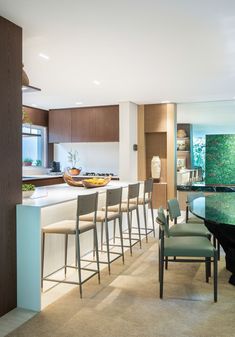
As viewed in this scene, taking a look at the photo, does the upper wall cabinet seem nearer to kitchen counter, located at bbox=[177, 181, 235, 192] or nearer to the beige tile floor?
kitchen counter, located at bbox=[177, 181, 235, 192]

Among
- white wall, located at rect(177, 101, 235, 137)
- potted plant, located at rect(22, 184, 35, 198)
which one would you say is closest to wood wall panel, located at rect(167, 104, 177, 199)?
white wall, located at rect(177, 101, 235, 137)

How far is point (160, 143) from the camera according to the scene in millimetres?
7633

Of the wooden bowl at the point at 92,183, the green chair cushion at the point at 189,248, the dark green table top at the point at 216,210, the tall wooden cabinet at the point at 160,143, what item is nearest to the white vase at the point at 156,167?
the tall wooden cabinet at the point at 160,143

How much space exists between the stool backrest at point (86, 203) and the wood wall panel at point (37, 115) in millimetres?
4796

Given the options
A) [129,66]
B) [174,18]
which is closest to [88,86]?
[129,66]

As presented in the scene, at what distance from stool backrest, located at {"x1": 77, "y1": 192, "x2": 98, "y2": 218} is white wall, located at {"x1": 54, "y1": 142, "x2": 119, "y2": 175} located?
460 cm

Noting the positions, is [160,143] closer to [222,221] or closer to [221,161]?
[221,161]

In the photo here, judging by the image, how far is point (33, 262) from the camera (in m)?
2.88

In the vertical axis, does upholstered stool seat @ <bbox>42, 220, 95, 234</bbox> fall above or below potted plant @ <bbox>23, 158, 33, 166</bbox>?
below

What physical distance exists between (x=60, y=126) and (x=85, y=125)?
2.23 feet

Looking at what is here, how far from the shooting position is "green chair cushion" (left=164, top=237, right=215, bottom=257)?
2.93m

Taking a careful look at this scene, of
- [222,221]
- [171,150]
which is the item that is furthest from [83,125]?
[222,221]

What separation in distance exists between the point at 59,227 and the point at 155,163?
4.39 metres

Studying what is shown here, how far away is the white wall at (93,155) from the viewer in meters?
7.97
